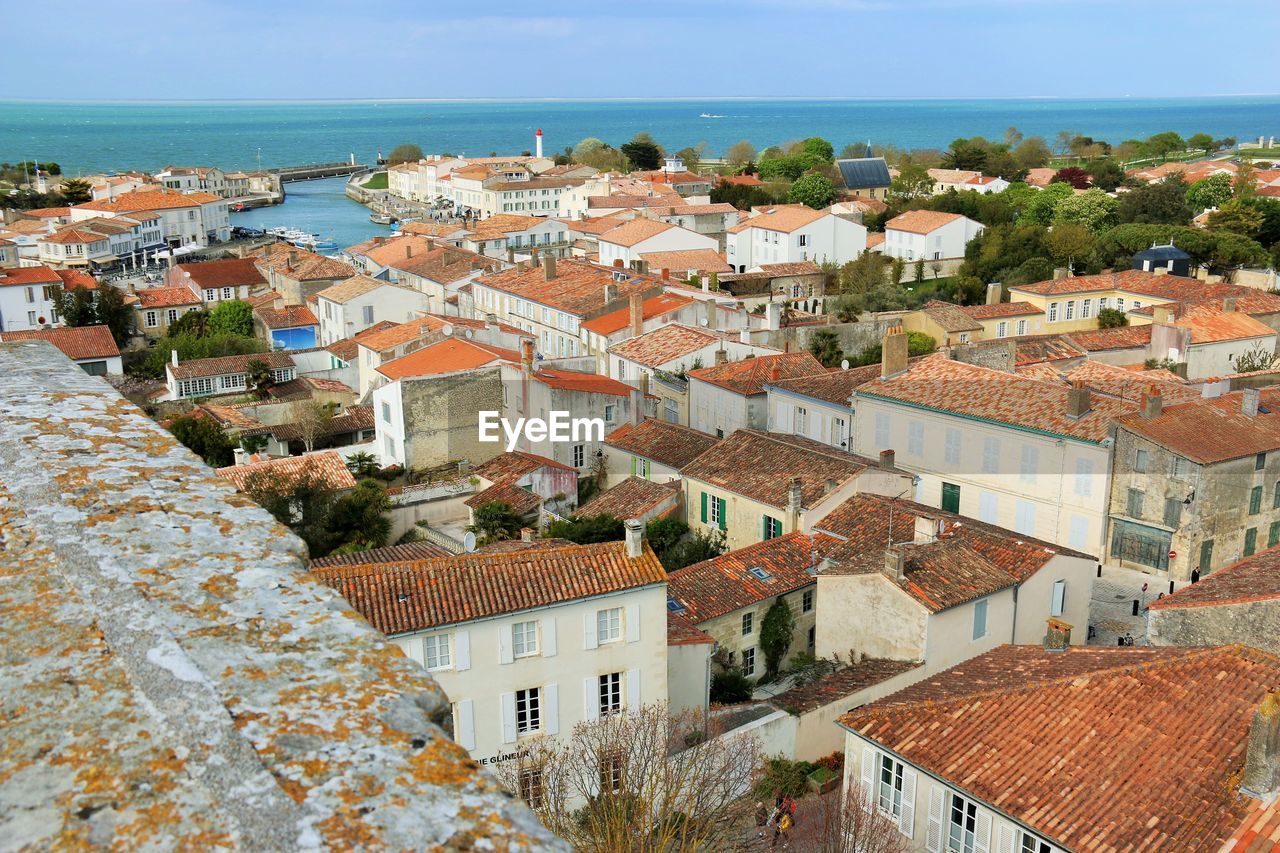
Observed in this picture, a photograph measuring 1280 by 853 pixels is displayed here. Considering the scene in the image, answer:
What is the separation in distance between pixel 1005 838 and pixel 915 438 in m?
19.4

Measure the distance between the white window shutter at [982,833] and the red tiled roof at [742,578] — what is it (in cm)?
790

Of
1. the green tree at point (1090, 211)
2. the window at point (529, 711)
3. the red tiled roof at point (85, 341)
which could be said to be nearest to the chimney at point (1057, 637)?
the window at point (529, 711)

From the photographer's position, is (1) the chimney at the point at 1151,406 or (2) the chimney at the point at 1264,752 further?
(1) the chimney at the point at 1151,406

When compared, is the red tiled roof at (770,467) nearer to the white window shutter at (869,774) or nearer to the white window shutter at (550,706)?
the white window shutter at (550,706)

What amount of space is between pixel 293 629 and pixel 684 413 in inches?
1440

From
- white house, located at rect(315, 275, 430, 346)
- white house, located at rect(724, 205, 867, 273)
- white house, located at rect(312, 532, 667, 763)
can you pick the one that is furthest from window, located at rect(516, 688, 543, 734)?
white house, located at rect(724, 205, 867, 273)

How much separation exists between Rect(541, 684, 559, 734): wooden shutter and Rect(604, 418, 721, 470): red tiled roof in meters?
13.8

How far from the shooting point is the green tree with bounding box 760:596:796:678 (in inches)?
926

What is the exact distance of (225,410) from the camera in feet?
142

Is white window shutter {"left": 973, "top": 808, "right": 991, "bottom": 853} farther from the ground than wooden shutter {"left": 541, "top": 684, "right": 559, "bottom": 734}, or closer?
farther from the ground

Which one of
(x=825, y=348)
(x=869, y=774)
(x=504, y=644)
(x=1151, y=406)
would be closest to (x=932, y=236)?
(x=825, y=348)

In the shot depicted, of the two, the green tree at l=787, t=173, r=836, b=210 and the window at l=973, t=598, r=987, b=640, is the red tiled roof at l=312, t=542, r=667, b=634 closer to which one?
the window at l=973, t=598, r=987, b=640

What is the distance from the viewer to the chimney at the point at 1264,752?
1267 cm
